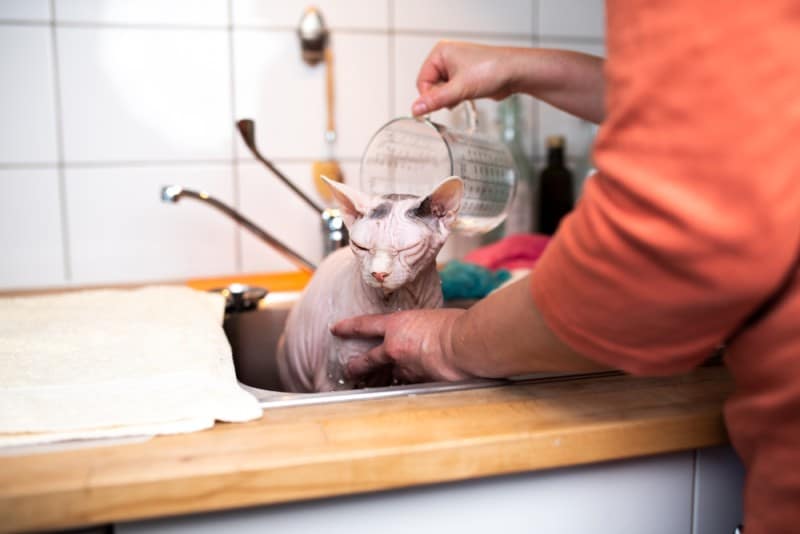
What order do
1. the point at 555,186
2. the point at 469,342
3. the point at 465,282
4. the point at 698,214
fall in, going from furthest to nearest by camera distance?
the point at 555,186
the point at 465,282
the point at 469,342
the point at 698,214

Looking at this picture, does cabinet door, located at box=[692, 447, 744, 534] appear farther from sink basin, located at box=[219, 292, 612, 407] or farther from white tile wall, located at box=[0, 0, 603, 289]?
white tile wall, located at box=[0, 0, 603, 289]

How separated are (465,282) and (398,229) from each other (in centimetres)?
49

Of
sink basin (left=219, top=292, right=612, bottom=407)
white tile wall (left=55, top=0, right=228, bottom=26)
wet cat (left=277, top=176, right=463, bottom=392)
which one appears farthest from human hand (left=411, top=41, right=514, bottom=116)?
white tile wall (left=55, top=0, right=228, bottom=26)

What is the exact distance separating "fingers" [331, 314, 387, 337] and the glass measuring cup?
0.17 m

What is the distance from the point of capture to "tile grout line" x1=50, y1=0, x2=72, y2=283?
1336 millimetres

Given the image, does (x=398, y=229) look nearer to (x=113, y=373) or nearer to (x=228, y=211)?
(x=113, y=373)

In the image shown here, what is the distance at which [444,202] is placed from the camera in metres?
0.69

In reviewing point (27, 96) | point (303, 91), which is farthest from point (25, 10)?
point (303, 91)

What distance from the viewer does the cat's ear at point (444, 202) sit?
0.67 meters

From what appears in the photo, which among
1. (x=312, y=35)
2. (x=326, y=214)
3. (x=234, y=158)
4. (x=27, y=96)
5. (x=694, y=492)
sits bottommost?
(x=694, y=492)

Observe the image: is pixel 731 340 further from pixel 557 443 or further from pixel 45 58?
pixel 45 58

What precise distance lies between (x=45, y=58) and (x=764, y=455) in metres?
1.36

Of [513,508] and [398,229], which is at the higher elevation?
[398,229]

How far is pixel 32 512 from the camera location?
1.51 feet
